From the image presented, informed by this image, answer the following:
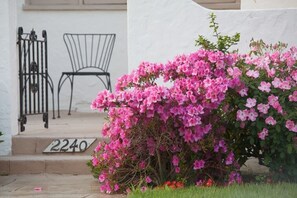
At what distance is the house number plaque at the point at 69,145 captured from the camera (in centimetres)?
816

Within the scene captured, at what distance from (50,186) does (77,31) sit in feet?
13.9

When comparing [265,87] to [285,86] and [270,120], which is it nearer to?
[285,86]

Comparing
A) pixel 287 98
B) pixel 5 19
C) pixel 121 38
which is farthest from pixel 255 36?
pixel 121 38

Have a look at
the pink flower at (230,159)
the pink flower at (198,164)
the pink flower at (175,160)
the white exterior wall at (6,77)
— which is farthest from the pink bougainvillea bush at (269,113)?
the white exterior wall at (6,77)

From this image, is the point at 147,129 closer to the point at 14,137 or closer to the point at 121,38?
the point at 14,137

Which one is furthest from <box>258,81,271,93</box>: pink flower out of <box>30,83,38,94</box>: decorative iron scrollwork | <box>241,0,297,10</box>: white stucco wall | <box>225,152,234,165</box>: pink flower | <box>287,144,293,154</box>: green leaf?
<box>30,83,38,94</box>: decorative iron scrollwork

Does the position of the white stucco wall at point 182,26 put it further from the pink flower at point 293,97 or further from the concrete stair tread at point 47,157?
the pink flower at point 293,97

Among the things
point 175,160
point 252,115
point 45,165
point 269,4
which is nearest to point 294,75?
point 252,115

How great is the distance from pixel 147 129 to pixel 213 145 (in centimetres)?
60

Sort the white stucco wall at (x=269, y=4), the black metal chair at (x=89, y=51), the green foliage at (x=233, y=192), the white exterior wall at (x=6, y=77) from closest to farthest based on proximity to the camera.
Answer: the green foliage at (x=233, y=192) < the white exterior wall at (x=6, y=77) < the white stucco wall at (x=269, y=4) < the black metal chair at (x=89, y=51)

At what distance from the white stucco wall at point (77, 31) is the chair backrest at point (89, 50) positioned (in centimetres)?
7

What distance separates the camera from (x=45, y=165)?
795cm

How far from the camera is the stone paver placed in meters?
6.96

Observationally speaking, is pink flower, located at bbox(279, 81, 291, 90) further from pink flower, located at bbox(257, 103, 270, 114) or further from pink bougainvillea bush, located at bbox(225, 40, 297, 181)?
pink flower, located at bbox(257, 103, 270, 114)
